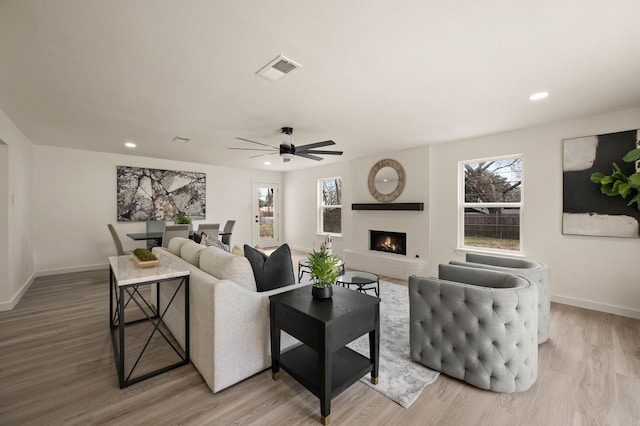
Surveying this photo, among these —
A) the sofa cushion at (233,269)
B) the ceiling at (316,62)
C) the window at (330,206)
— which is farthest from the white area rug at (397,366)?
the window at (330,206)

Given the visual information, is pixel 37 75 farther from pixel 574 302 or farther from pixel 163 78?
pixel 574 302

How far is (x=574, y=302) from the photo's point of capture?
355 centimetres

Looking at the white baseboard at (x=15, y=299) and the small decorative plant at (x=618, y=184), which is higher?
the small decorative plant at (x=618, y=184)

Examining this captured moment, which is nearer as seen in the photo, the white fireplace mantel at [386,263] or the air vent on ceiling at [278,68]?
the air vent on ceiling at [278,68]

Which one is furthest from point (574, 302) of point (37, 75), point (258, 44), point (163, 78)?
point (37, 75)

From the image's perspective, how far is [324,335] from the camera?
1.54 m

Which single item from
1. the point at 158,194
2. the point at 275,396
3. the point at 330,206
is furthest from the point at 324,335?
the point at 158,194

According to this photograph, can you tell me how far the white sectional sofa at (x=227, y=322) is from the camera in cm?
184

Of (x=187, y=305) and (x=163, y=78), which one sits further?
(x=163, y=78)

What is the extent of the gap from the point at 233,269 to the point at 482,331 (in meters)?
1.83

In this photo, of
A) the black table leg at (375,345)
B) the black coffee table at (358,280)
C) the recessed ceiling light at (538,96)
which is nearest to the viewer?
the black table leg at (375,345)

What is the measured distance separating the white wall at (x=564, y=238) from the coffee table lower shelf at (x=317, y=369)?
3426 millimetres

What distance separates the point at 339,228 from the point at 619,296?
16.3 feet

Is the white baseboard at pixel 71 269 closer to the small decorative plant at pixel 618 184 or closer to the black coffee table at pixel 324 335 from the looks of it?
the black coffee table at pixel 324 335
